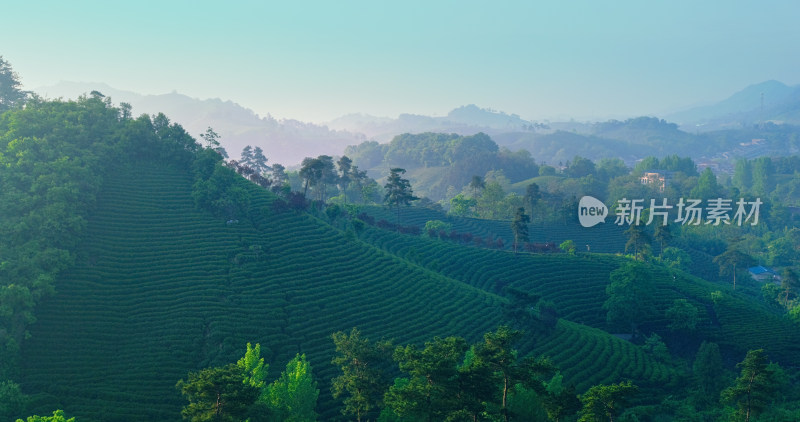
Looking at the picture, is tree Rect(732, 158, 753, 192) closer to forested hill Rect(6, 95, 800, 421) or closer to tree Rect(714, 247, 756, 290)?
tree Rect(714, 247, 756, 290)

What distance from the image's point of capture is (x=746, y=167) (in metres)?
145

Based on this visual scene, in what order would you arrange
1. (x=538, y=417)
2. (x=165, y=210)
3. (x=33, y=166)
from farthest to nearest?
(x=165, y=210) → (x=33, y=166) → (x=538, y=417)

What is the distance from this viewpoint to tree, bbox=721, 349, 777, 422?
2433cm

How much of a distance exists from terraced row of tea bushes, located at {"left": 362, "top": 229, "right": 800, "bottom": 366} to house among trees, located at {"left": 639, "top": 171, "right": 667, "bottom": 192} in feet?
223

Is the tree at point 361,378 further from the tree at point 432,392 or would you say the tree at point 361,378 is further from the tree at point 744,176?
the tree at point 744,176

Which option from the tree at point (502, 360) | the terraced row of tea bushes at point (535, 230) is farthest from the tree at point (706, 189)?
the tree at point (502, 360)

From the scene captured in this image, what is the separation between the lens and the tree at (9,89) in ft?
192

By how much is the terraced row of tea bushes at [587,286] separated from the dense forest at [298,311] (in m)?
0.24

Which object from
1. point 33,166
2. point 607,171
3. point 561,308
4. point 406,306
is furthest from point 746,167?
point 33,166

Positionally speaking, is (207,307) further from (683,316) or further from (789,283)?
(789,283)

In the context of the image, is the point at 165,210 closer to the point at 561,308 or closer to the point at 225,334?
the point at 225,334

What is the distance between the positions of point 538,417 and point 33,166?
132 ft

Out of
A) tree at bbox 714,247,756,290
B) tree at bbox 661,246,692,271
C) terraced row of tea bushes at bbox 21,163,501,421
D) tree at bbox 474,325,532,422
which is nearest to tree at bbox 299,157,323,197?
terraced row of tea bushes at bbox 21,163,501,421

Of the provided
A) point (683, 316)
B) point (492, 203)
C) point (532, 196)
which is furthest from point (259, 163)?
point (683, 316)
